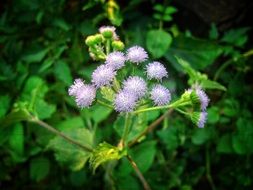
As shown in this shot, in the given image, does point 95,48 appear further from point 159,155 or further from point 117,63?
point 159,155

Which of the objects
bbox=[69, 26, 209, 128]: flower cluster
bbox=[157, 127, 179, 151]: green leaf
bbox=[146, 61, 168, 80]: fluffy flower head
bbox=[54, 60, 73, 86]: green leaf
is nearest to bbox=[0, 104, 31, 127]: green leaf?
bbox=[54, 60, 73, 86]: green leaf

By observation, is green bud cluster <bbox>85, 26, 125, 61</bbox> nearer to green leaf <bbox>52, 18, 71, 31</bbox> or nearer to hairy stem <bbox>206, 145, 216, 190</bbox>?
green leaf <bbox>52, 18, 71, 31</bbox>

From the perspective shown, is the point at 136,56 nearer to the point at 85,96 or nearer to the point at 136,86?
the point at 136,86

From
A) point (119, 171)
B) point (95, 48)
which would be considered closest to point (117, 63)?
point (95, 48)

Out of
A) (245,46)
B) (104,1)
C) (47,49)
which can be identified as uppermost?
(104,1)

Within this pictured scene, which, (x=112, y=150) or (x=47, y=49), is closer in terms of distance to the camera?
(x=112, y=150)

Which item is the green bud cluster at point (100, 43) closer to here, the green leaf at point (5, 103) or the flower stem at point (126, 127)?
the flower stem at point (126, 127)

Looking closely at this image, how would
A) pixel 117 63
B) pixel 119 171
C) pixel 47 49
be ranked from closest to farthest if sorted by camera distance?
pixel 117 63, pixel 119 171, pixel 47 49

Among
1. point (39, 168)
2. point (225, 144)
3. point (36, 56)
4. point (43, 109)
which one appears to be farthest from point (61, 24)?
point (225, 144)
